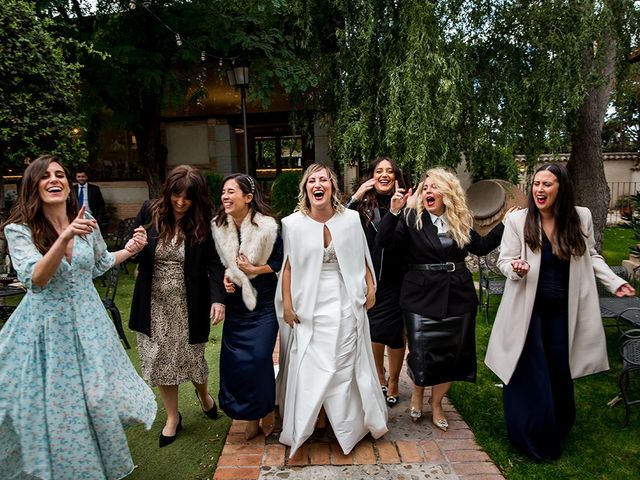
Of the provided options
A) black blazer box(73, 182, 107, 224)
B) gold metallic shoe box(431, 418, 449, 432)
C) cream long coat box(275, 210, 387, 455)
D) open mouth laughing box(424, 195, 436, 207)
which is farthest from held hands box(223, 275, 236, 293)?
black blazer box(73, 182, 107, 224)

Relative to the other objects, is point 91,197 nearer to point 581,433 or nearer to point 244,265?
point 244,265

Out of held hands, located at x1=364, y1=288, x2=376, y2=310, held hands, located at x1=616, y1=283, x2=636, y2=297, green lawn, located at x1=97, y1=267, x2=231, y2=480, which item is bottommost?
green lawn, located at x1=97, y1=267, x2=231, y2=480

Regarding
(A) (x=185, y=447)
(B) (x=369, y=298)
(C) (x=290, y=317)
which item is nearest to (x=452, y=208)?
(B) (x=369, y=298)

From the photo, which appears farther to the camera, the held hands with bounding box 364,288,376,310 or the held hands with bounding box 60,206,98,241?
the held hands with bounding box 364,288,376,310

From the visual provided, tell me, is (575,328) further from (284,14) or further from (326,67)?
(284,14)

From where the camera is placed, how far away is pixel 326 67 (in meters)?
9.47

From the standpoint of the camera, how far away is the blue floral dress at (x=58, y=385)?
2.55m

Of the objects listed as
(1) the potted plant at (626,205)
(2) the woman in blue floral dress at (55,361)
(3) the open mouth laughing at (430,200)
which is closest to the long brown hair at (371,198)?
(3) the open mouth laughing at (430,200)

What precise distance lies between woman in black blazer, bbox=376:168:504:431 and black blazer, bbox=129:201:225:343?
1.27 m

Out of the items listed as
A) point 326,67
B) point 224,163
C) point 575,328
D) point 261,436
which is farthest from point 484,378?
point 224,163

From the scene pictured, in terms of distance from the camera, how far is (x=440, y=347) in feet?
11.8

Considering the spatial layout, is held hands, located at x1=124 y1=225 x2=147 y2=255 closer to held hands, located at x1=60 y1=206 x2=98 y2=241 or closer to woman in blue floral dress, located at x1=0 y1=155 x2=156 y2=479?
woman in blue floral dress, located at x1=0 y1=155 x2=156 y2=479

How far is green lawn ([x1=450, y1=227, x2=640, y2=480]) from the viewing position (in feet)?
10.5

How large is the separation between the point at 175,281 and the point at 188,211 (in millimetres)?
526
